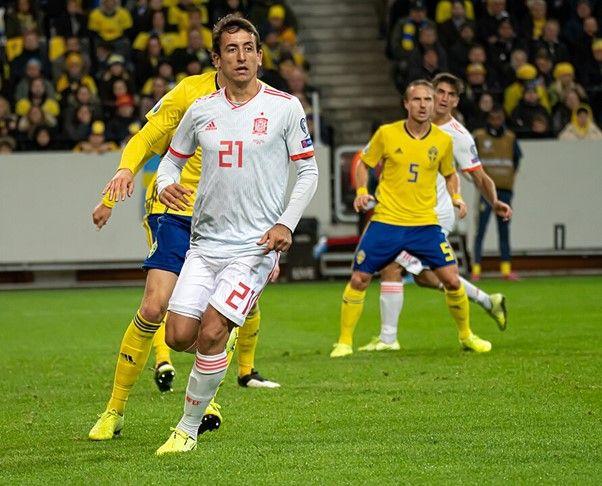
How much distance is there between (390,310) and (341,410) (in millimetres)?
4086

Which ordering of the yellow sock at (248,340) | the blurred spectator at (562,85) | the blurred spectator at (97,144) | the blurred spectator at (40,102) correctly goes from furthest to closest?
the blurred spectator at (562,85) → the blurred spectator at (40,102) → the blurred spectator at (97,144) → the yellow sock at (248,340)

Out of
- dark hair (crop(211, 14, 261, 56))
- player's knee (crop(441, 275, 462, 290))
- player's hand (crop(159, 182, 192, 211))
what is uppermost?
dark hair (crop(211, 14, 261, 56))

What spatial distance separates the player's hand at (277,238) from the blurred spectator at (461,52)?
18399 mm

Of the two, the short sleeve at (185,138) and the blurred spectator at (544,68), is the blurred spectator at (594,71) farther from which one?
the short sleeve at (185,138)

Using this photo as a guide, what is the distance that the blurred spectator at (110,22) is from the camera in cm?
2564

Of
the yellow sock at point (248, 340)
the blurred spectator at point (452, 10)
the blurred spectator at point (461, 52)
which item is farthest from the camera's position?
the blurred spectator at point (452, 10)

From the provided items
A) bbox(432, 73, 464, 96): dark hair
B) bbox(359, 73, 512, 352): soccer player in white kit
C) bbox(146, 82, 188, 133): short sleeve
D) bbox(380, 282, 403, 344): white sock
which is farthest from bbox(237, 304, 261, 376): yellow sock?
bbox(432, 73, 464, 96): dark hair

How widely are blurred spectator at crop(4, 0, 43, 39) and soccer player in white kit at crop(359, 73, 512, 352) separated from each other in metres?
13.0

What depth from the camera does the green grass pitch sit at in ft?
24.6

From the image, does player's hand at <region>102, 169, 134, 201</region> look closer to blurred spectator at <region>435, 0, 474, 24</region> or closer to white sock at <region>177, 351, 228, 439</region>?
white sock at <region>177, 351, 228, 439</region>

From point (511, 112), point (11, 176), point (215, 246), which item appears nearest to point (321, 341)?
point (215, 246)

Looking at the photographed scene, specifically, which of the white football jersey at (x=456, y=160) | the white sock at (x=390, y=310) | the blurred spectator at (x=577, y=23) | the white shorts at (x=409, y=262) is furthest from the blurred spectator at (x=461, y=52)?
the white shorts at (x=409, y=262)

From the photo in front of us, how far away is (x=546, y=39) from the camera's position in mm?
26375

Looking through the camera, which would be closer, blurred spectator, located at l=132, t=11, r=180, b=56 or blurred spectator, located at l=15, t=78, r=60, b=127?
blurred spectator, located at l=15, t=78, r=60, b=127
